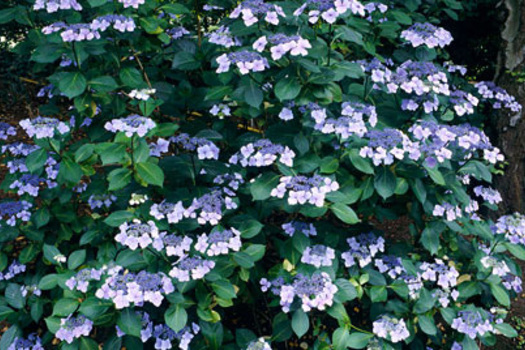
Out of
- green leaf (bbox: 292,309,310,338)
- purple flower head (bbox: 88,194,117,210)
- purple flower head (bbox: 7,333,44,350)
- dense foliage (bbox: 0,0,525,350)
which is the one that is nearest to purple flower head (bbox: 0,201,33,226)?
Answer: dense foliage (bbox: 0,0,525,350)

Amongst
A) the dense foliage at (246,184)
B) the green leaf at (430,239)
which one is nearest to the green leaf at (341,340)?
the dense foliage at (246,184)

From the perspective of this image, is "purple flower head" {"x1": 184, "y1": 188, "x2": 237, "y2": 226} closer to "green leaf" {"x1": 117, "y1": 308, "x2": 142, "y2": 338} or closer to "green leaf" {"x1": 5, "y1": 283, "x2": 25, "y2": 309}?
"green leaf" {"x1": 117, "y1": 308, "x2": 142, "y2": 338}

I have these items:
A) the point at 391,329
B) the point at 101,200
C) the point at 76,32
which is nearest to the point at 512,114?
the point at 391,329

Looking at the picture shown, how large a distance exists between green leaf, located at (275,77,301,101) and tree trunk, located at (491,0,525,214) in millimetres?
2014

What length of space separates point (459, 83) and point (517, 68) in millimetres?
416

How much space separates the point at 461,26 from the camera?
4.71 m

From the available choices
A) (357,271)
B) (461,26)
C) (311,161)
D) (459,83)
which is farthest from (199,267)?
(461,26)

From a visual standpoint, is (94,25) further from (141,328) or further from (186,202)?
(141,328)

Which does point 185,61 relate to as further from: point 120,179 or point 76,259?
point 76,259

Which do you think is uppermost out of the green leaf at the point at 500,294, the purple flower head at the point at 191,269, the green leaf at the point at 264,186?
the green leaf at the point at 264,186

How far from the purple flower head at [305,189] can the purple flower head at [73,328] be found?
928 mm

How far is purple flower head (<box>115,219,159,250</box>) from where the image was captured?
73.8 inches

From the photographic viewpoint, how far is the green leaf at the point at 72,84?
82.6 inches

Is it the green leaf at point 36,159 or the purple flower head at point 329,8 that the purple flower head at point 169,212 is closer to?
the green leaf at point 36,159
